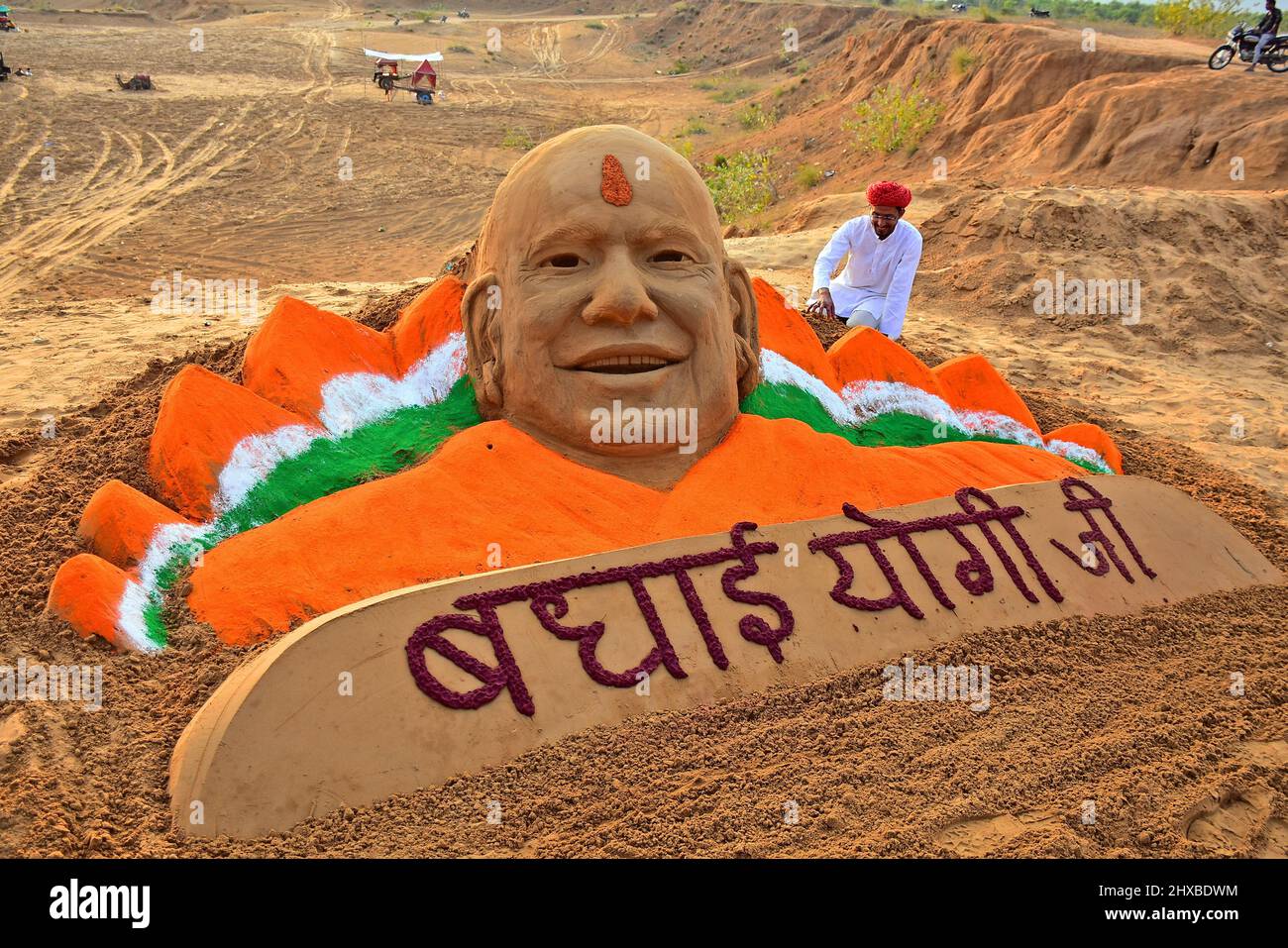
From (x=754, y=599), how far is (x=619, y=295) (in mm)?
1183

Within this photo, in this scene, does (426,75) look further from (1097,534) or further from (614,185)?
(1097,534)

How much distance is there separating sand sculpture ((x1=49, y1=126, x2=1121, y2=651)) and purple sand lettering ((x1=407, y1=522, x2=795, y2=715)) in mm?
228

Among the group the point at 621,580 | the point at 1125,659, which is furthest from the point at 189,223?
the point at 1125,659

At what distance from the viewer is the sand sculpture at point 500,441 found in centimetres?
340

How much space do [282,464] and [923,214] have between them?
7.11 metres

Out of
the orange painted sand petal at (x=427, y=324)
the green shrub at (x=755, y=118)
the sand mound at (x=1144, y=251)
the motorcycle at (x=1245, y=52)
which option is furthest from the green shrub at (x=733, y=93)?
the orange painted sand petal at (x=427, y=324)

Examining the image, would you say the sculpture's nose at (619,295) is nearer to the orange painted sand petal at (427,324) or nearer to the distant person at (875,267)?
the orange painted sand petal at (427,324)

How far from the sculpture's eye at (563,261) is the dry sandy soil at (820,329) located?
5.68 feet

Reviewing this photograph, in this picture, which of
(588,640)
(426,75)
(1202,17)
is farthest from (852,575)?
(426,75)

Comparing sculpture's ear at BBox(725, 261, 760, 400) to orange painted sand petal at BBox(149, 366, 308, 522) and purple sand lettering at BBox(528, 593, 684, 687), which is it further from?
orange painted sand petal at BBox(149, 366, 308, 522)

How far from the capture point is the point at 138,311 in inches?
277

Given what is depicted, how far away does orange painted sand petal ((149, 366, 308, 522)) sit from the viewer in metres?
3.70

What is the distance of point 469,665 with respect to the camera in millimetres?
2996

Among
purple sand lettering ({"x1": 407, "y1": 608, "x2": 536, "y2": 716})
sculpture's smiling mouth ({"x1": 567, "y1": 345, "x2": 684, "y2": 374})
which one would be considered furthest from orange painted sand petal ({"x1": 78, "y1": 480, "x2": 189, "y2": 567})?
sculpture's smiling mouth ({"x1": 567, "y1": 345, "x2": 684, "y2": 374})
